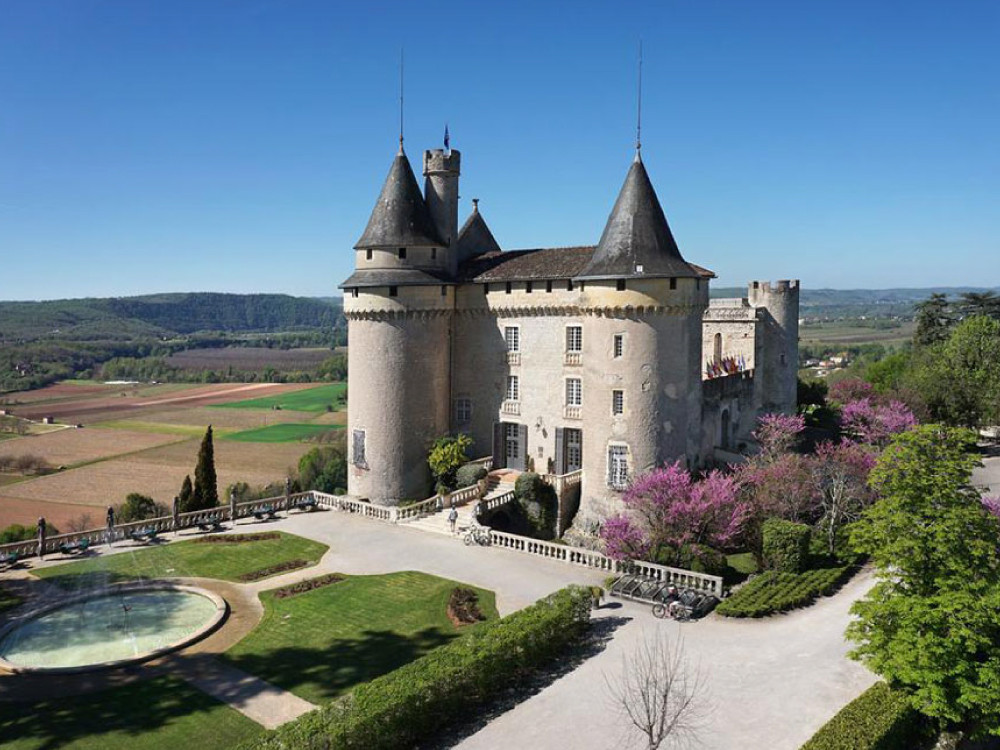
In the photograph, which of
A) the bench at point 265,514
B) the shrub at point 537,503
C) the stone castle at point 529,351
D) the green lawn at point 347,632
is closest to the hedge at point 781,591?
the stone castle at point 529,351

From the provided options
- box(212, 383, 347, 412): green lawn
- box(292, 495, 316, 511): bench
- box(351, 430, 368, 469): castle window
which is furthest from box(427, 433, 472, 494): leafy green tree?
box(212, 383, 347, 412): green lawn

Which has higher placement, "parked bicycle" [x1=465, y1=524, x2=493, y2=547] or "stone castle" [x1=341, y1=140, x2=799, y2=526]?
"stone castle" [x1=341, y1=140, x2=799, y2=526]

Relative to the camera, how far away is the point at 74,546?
32125 mm

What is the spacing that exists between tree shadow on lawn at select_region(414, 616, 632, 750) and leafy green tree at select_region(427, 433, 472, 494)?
1626 centimetres

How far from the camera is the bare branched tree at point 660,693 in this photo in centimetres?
1631

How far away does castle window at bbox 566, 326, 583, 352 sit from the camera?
3778 centimetres

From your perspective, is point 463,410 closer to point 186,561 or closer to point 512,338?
point 512,338

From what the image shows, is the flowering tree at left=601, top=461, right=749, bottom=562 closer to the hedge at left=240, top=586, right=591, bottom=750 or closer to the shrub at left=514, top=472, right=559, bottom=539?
the hedge at left=240, top=586, right=591, bottom=750

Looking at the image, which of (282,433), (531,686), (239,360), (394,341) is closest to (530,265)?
(394,341)

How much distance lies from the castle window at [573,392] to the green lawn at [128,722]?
909 inches

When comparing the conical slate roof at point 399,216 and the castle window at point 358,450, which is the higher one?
the conical slate roof at point 399,216

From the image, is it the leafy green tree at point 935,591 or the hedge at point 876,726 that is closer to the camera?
the hedge at point 876,726

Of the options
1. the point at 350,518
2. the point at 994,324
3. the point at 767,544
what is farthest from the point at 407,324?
the point at 994,324

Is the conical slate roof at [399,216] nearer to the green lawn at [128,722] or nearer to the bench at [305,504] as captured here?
the bench at [305,504]
